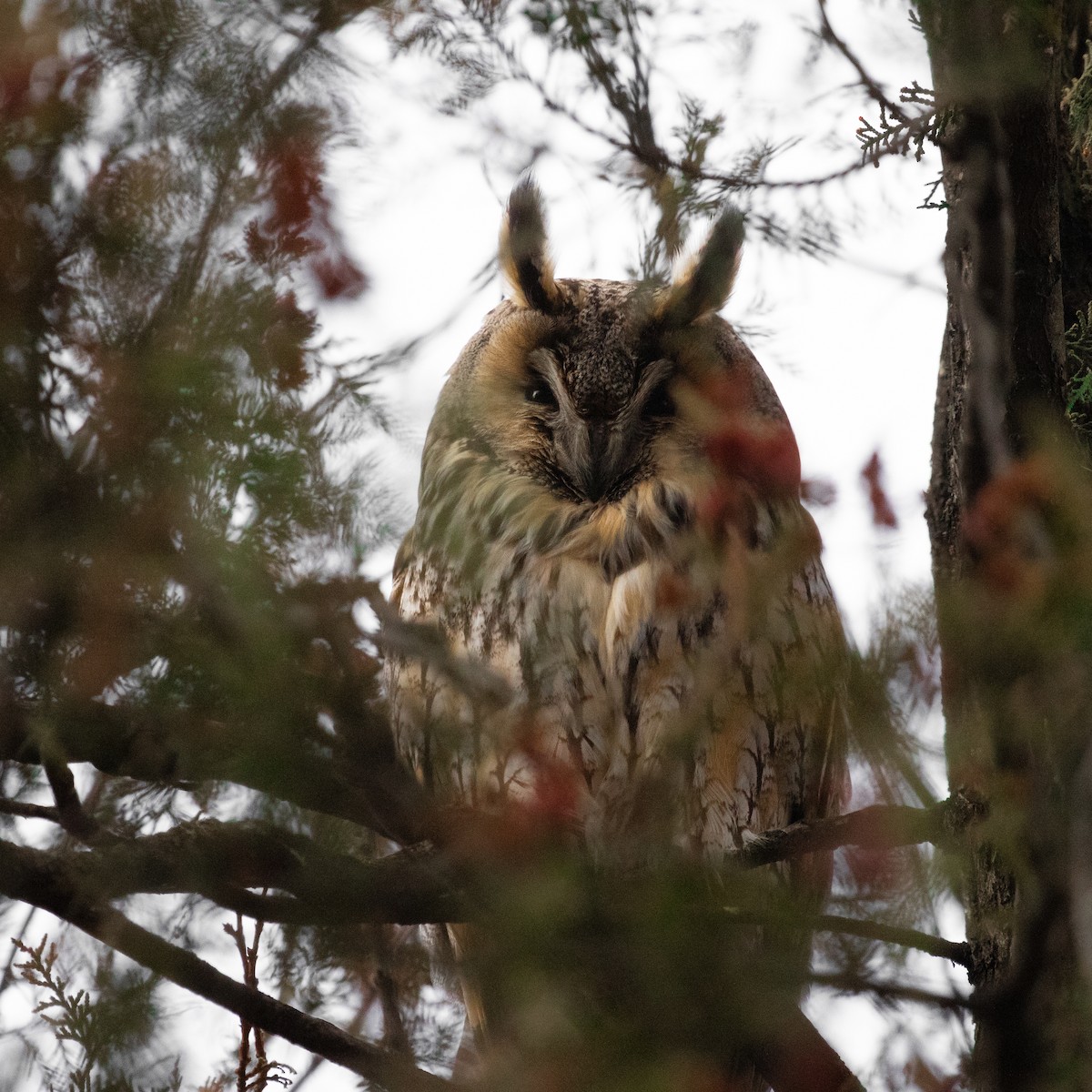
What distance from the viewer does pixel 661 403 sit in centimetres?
255

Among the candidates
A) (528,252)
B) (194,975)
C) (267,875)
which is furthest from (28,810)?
(528,252)

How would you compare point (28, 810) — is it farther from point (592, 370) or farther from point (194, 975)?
point (592, 370)

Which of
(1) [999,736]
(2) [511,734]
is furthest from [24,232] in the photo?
(1) [999,736]

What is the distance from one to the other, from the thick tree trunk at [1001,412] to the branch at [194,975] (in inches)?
28.0

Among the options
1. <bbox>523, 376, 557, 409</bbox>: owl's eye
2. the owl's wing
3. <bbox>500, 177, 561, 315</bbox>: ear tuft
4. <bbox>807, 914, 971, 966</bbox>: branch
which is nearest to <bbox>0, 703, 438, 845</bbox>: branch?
<bbox>807, 914, 971, 966</bbox>: branch

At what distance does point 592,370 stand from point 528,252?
366mm

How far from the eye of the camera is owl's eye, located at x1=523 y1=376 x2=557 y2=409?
2607 millimetres

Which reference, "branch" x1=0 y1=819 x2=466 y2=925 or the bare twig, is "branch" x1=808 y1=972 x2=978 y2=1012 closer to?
"branch" x1=0 y1=819 x2=466 y2=925

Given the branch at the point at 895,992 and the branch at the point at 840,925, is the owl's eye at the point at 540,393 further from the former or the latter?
the branch at the point at 895,992

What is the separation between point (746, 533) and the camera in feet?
7.91

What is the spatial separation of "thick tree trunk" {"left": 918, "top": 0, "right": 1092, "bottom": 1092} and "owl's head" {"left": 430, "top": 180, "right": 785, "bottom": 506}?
69 centimetres

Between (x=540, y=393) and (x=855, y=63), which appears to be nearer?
(x=855, y=63)

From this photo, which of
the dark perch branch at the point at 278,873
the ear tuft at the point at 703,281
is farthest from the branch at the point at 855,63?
the dark perch branch at the point at 278,873

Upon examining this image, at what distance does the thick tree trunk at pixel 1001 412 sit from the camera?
99cm
